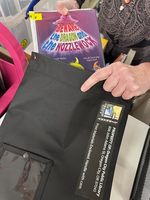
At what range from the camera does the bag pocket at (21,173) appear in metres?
0.38

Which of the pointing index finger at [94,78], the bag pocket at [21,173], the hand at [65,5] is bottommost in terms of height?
the bag pocket at [21,173]

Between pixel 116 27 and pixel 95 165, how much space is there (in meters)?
0.57

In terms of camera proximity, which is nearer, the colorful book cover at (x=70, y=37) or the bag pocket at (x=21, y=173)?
the bag pocket at (x=21, y=173)

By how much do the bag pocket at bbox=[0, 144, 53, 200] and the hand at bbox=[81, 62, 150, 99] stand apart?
0.22 m

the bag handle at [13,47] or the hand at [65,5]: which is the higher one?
the hand at [65,5]

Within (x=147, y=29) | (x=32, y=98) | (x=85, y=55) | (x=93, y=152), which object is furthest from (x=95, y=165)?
(x=147, y=29)

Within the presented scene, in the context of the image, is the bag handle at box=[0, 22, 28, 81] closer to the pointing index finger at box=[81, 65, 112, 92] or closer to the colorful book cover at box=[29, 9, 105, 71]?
the colorful book cover at box=[29, 9, 105, 71]

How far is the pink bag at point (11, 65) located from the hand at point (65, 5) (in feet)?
0.63

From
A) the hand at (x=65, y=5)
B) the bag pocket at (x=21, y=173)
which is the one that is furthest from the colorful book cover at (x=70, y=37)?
the bag pocket at (x=21, y=173)

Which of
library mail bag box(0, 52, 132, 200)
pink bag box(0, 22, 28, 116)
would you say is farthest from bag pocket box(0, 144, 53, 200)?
pink bag box(0, 22, 28, 116)

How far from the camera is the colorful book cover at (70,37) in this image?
1.75 ft

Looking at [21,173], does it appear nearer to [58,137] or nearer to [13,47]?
[58,137]

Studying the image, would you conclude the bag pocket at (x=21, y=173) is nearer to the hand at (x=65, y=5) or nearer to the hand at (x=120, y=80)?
the hand at (x=120, y=80)

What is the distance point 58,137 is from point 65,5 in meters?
0.49
